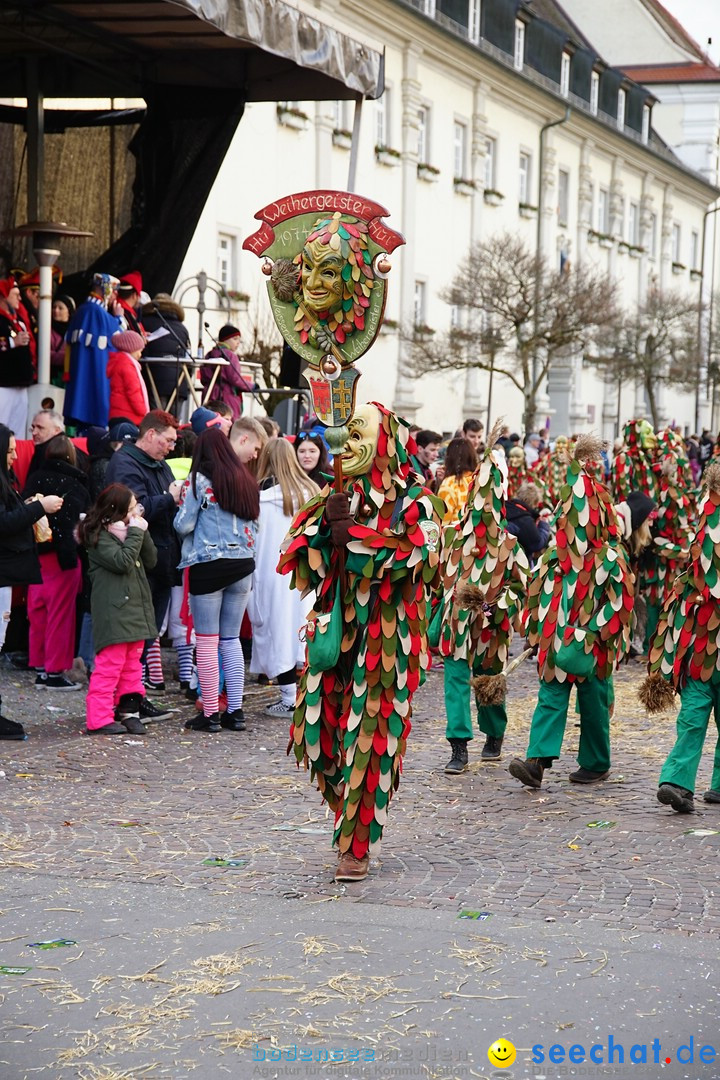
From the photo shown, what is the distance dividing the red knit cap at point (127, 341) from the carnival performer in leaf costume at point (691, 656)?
21.0 ft

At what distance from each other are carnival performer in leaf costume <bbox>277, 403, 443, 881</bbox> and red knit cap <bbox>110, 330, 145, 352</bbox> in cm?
679

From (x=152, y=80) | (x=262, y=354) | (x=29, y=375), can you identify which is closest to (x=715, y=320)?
(x=262, y=354)

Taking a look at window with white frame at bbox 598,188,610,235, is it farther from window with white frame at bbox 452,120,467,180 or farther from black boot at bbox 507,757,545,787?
black boot at bbox 507,757,545,787

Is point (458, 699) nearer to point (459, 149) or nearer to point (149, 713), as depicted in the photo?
point (149, 713)

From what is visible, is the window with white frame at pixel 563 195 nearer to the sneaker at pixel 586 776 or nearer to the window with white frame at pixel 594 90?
the window with white frame at pixel 594 90

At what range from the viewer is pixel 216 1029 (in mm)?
4559

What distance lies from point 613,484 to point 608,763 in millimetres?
4746

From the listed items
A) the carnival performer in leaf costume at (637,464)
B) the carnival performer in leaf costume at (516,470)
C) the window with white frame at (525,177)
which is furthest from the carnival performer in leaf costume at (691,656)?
the window with white frame at (525,177)

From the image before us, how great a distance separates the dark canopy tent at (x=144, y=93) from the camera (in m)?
13.9

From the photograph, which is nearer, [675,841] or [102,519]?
[675,841]

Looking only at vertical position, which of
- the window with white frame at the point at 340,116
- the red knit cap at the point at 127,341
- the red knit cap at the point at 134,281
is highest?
the window with white frame at the point at 340,116

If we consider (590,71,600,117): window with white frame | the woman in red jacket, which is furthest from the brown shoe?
(590,71,600,117): window with white frame

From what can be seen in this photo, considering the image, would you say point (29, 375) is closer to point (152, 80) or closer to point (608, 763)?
point (152, 80)

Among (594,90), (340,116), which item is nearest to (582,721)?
(340,116)
